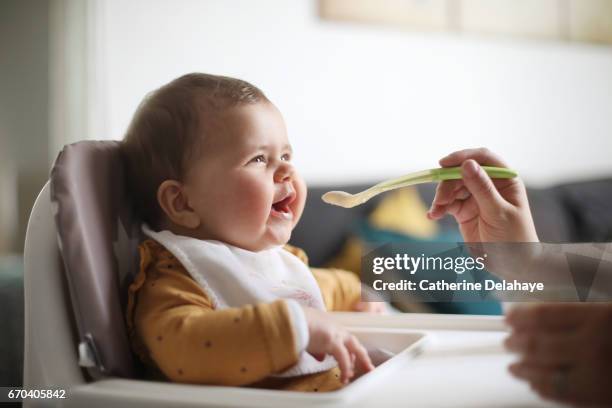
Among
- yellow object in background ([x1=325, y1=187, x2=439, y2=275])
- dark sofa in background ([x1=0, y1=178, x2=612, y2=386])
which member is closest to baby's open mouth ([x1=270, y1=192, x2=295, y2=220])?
dark sofa in background ([x1=0, y1=178, x2=612, y2=386])

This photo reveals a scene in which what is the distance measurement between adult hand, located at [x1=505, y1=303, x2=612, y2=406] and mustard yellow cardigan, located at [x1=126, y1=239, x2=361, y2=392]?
0.15m

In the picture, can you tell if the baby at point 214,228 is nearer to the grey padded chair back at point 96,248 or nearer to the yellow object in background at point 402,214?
the grey padded chair back at point 96,248

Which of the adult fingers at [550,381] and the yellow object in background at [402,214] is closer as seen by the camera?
the adult fingers at [550,381]

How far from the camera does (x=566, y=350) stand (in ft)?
1.18

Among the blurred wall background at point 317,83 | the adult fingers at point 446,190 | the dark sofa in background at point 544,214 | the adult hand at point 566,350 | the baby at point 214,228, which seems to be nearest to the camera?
the adult hand at point 566,350

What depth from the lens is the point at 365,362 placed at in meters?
0.46

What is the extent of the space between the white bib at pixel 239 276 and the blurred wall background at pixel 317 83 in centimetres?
21

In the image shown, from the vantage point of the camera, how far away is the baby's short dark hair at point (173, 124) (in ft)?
1.70

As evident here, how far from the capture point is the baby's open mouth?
54cm

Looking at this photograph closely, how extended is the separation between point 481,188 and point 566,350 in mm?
184

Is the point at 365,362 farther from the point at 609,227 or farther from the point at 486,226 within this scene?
the point at 609,227

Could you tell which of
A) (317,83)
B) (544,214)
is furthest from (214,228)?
(544,214)

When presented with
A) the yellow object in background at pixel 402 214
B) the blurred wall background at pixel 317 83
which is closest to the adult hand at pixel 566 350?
the blurred wall background at pixel 317 83

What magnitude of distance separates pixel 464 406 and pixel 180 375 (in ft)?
0.63
